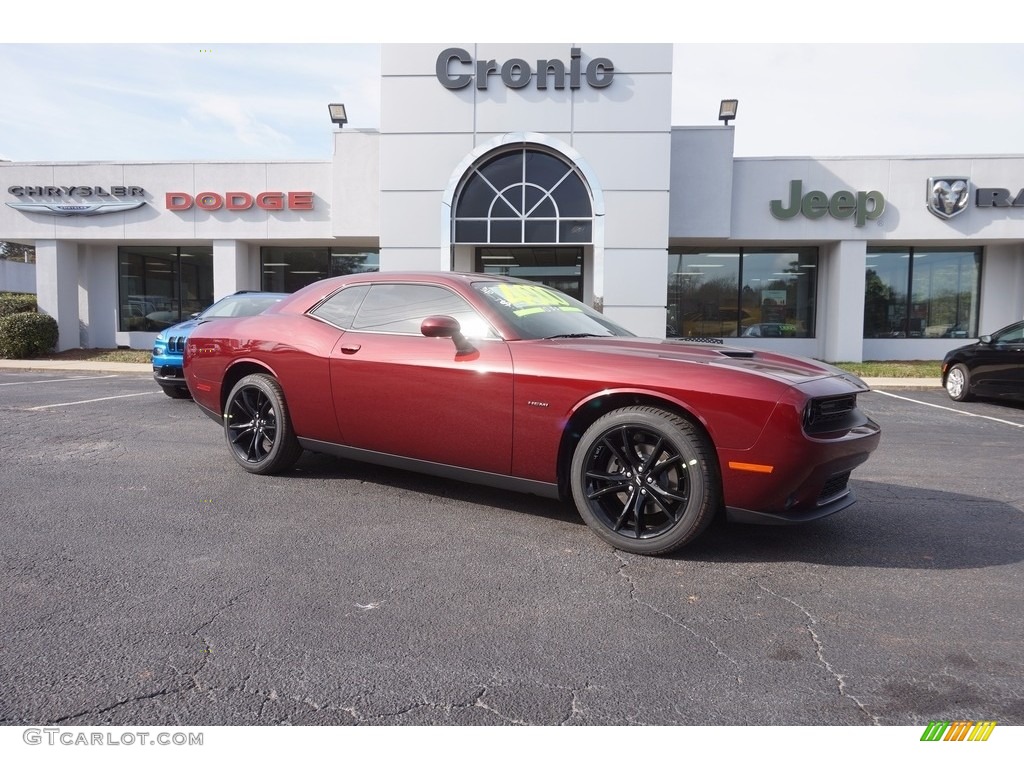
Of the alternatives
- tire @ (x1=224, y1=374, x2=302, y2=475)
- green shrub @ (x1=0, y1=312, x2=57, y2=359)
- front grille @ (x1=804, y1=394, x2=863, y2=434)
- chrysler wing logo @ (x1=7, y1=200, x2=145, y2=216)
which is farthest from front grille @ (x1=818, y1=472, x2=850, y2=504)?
green shrub @ (x1=0, y1=312, x2=57, y2=359)

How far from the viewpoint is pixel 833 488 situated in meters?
3.70

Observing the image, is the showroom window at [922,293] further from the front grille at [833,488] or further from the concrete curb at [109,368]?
the front grille at [833,488]

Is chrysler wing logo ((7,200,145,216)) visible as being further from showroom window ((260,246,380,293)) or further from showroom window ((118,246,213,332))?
showroom window ((260,246,380,293))

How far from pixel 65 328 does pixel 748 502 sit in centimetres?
2048

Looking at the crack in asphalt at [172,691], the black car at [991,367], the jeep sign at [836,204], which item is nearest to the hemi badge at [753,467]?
the crack in asphalt at [172,691]

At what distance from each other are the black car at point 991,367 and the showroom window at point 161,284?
Result: 59.4 feet

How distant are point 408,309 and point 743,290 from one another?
51.6 ft

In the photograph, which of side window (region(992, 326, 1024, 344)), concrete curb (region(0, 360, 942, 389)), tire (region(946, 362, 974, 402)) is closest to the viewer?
side window (region(992, 326, 1024, 344))

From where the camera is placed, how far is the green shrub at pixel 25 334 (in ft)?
56.0

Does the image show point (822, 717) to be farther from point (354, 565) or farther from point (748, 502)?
point (354, 565)

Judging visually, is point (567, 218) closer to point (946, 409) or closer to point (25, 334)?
point (946, 409)

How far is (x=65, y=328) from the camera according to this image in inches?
739

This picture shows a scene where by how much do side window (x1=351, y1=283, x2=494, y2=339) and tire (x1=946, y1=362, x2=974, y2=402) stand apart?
386 inches
